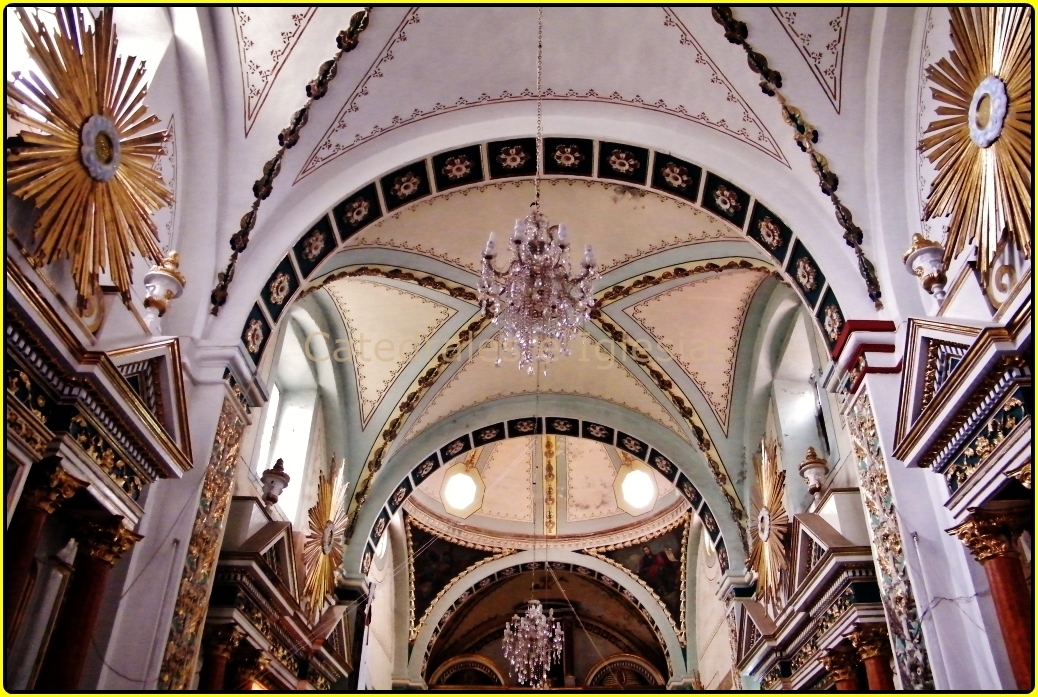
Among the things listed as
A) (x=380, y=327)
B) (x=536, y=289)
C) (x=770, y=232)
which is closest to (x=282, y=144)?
(x=536, y=289)

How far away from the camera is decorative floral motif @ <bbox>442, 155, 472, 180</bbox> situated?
8.62m

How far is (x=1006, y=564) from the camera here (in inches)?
192

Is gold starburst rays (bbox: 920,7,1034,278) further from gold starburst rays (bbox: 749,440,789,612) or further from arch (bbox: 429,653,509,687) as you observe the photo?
arch (bbox: 429,653,509,687)

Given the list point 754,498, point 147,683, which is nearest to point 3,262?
point 147,683

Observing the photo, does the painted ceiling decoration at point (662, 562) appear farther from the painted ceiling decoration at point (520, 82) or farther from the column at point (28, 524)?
the column at point (28, 524)

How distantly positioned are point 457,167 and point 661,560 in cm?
1156

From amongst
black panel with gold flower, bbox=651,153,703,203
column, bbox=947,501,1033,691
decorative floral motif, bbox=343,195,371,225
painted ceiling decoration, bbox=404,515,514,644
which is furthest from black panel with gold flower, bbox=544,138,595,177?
painted ceiling decoration, bbox=404,515,514,644

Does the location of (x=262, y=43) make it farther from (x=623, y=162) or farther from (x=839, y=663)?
(x=839, y=663)

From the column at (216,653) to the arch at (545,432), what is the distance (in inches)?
174

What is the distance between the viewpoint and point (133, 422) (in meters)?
5.36

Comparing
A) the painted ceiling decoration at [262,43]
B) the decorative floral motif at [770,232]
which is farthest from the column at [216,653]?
the decorative floral motif at [770,232]

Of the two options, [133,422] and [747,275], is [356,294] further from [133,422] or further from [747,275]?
[133,422]

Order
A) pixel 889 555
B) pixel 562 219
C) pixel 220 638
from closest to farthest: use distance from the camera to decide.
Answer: pixel 889 555 → pixel 220 638 → pixel 562 219

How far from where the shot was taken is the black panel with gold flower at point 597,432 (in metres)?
13.7
